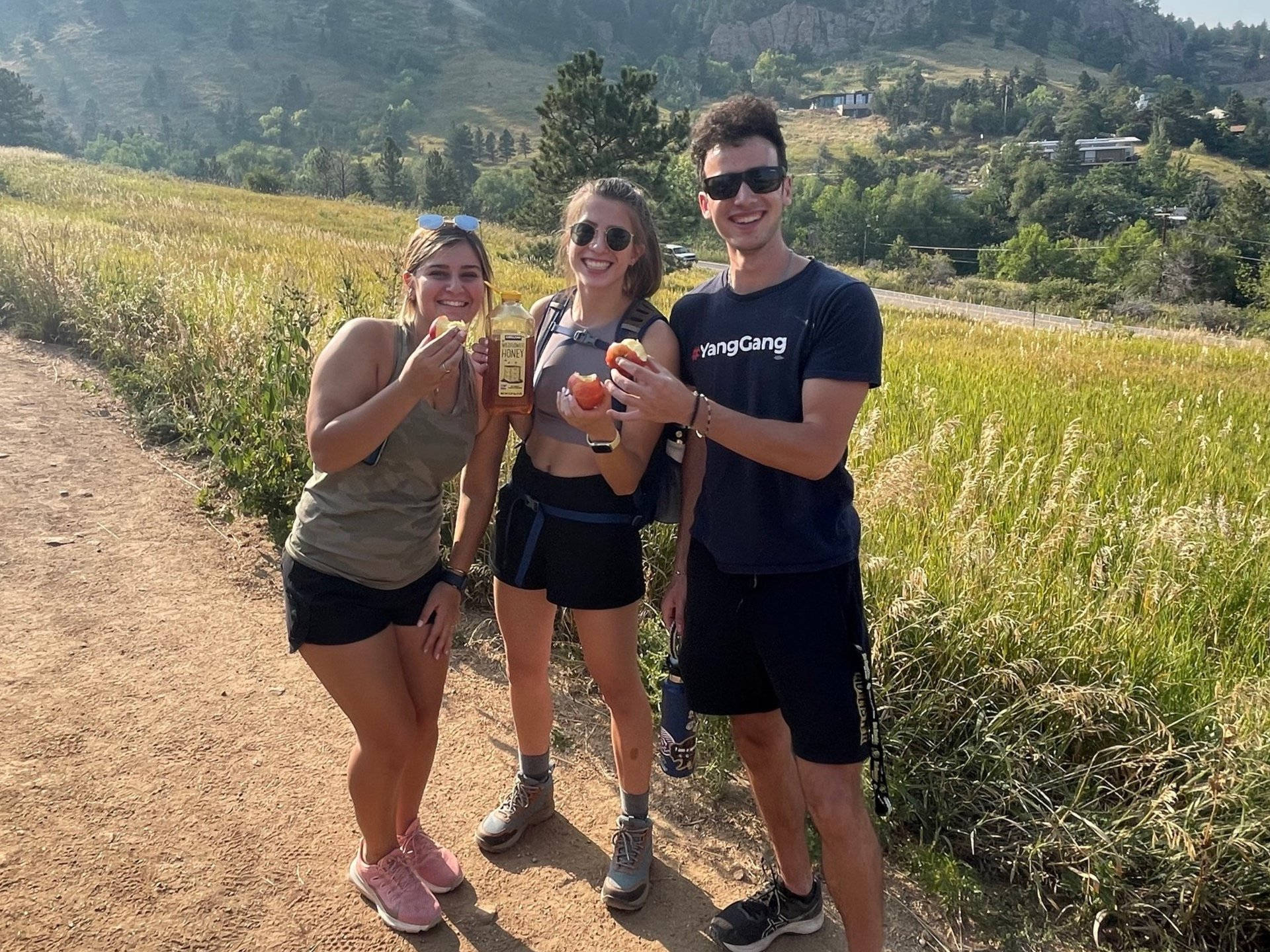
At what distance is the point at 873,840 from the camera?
2166 mm

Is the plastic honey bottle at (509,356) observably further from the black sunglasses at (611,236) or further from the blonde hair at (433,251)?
the black sunglasses at (611,236)

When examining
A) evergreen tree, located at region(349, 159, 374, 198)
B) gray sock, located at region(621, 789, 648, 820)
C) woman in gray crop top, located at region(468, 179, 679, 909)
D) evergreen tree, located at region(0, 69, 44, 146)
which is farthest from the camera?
evergreen tree, located at region(0, 69, 44, 146)

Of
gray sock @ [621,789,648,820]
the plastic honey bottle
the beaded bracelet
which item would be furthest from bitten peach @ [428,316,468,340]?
gray sock @ [621,789,648,820]

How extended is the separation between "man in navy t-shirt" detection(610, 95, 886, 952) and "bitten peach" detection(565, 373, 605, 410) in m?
0.11

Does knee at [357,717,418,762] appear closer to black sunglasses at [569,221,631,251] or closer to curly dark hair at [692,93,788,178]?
black sunglasses at [569,221,631,251]

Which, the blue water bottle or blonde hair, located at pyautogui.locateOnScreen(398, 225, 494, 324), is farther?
the blue water bottle

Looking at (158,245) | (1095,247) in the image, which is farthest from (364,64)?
(158,245)

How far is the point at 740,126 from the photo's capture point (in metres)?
2.21

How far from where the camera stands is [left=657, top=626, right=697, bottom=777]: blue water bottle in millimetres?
2613

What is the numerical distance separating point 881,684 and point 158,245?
13004 millimetres

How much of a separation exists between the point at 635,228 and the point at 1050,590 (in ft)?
7.76

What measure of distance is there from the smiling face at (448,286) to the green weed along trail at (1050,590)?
6.59 feet

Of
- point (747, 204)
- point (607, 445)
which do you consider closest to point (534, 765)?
point (607, 445)

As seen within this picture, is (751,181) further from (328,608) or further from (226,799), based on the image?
(226,799)
